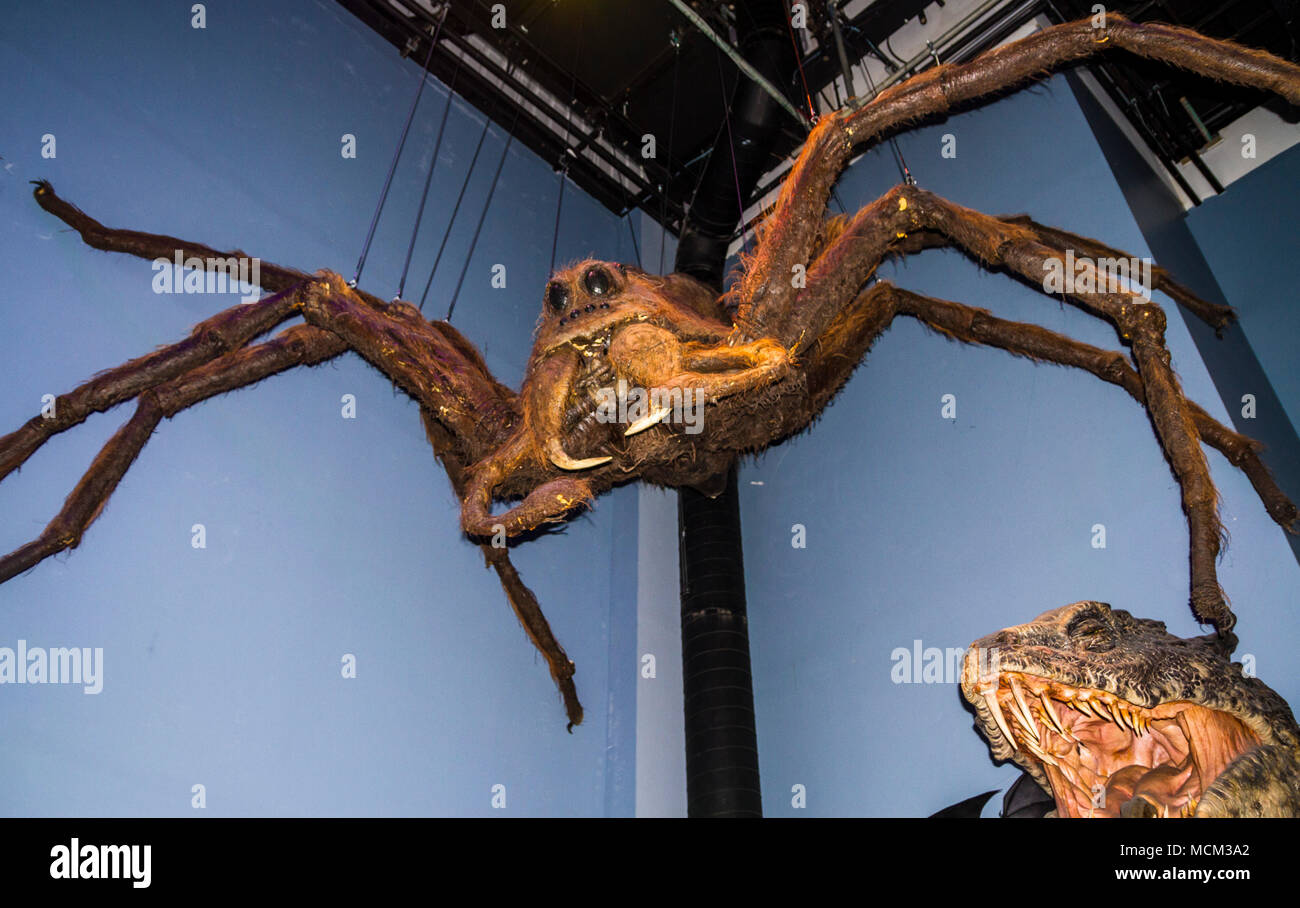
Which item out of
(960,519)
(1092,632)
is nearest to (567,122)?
(960,519)

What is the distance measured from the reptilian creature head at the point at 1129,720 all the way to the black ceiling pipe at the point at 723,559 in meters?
2.39

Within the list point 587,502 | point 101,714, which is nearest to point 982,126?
point 587,502

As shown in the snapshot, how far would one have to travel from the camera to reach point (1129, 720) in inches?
101

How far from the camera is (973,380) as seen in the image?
527 centimetres

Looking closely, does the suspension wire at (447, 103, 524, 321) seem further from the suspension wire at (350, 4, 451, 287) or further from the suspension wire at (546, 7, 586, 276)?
the suspension wire at (350, 4, 451, 287)

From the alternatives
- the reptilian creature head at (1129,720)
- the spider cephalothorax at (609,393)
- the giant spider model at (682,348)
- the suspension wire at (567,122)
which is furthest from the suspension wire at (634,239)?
the reptilian creature head at (1129,720)

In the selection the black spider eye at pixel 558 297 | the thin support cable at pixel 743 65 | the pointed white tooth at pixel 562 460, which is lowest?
the pointed white tooth at pixel 562 460

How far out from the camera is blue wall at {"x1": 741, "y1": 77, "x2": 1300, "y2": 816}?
13.7 ft

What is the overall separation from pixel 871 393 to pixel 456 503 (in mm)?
2832

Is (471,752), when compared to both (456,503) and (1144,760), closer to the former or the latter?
(456,503)

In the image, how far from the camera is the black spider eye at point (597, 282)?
4.02 m

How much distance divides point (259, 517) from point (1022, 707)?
11.8 ft

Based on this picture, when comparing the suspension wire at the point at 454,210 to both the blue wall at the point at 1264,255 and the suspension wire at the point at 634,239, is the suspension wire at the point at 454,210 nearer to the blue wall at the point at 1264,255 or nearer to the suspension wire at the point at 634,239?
the suspension wire at the point at 634,239

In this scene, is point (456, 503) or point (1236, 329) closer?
point (1236, 329)
